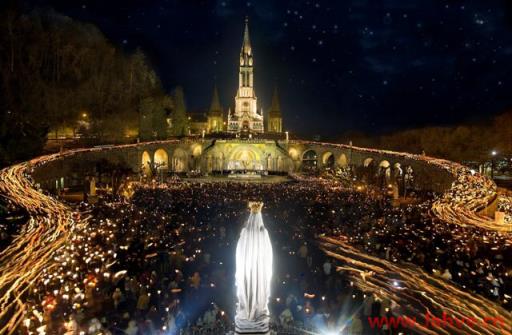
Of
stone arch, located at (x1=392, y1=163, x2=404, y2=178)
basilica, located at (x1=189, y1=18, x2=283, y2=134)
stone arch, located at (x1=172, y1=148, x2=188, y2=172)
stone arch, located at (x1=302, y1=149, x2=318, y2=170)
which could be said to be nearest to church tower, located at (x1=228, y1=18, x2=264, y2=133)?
basilica, located at (x1=189, y1=18, x2=283, y2=134)

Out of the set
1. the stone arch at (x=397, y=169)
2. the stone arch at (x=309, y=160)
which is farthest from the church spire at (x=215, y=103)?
the stone arch at (x=397, y=169)

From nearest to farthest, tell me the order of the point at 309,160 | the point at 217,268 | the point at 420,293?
the point at 420,293 < the point at 217,268 < the point at 309,160

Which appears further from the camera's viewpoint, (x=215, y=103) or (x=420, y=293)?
(x=215, y=103)

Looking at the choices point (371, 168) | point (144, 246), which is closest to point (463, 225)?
point (144, 246)

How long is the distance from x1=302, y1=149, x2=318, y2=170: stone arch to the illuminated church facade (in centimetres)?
1760

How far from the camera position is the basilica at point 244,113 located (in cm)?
8717

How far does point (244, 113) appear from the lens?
289 feet

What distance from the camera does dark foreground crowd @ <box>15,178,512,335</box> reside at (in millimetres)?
11023

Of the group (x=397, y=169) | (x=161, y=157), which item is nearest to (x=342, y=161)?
(x=397, y=169)

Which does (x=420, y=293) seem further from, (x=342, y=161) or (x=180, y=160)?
(x=180, y=160)

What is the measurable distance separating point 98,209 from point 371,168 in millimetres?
25754

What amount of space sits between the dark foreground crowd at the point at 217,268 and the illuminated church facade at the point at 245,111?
64.5 meters

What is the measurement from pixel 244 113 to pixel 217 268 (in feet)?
243

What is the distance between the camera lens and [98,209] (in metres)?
19.8
